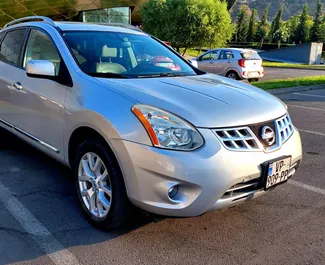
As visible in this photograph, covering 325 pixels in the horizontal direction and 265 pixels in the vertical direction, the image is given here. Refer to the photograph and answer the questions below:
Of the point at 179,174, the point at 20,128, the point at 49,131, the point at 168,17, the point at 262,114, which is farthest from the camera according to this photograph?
the point at 168,17

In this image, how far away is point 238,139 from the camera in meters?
2.77

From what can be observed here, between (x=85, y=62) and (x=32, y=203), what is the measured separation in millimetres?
1407

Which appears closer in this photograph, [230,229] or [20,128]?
[230,229]

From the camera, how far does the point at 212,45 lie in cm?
3400

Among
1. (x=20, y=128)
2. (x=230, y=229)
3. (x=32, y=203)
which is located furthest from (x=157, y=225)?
(x=20, y=128)

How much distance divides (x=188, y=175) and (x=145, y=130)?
434 millimetres

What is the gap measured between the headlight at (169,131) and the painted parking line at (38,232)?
1047 millimetres

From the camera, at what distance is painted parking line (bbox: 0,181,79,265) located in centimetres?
279

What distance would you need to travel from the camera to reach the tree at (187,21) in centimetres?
3197

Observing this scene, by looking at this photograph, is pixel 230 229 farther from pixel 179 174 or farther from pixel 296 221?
pixel 179 174

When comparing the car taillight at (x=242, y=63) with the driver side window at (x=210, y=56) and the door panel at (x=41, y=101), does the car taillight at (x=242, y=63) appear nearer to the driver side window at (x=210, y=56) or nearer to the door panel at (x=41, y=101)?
the driver side window at (x=210, y=56)

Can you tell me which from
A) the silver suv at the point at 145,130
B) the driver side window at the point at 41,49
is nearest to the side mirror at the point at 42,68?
the silver suv at the point at 145,130

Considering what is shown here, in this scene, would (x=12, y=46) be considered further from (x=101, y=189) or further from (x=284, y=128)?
(x=284, y=128)

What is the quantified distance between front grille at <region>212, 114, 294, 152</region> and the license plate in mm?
114
